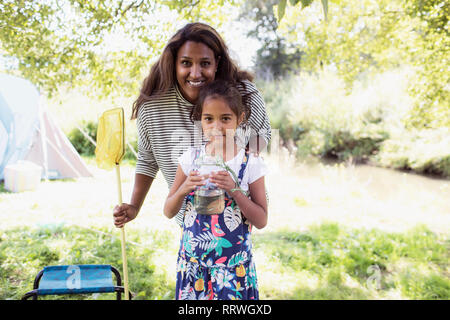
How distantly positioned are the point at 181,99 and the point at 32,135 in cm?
611

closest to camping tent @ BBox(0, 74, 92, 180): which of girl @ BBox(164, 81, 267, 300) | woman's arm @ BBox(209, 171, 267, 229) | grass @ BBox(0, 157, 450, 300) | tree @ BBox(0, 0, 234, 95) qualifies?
grass @ BBox(0, 157, 450, 300)

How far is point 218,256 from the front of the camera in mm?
1485

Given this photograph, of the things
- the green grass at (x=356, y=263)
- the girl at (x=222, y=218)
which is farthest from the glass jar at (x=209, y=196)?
the green grass at (x=356, y=263)

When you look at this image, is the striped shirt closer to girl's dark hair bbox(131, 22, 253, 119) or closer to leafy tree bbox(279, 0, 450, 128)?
girl's dark hair bbox(131, 22, 253, 119)

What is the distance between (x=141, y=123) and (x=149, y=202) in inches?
155

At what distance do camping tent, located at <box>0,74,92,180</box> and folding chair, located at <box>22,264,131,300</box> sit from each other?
11.8 ft

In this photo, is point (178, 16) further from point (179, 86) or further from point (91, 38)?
point (179, 86)

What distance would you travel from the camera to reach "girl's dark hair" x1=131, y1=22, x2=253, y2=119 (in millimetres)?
1717

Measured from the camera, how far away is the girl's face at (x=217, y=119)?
148cm

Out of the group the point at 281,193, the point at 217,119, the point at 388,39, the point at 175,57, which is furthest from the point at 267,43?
the point at 217,119

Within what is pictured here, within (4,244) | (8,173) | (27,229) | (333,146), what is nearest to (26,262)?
(4,244)

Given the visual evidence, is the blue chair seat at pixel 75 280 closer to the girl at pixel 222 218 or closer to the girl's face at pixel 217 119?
the girl at pixel 222 218

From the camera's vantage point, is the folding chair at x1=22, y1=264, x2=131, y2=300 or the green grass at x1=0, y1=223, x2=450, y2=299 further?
the green grass at x1=0, y1=223, x2=450, y2=299

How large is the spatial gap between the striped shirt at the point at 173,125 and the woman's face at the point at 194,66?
0.11m
